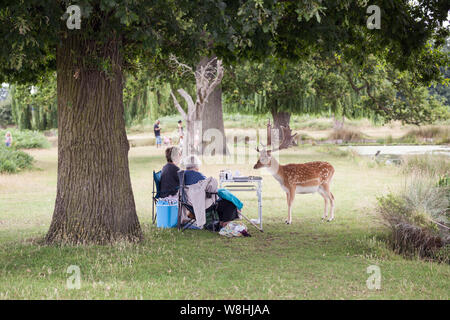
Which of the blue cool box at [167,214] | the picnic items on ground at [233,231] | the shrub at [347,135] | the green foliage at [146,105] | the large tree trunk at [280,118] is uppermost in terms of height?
the green foliage at [146,105]

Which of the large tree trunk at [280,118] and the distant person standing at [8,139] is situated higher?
the large tree trunk at [280,118]

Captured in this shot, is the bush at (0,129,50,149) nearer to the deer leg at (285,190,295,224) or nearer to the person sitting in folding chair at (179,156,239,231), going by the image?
the deer leg at (285,190,295,224)

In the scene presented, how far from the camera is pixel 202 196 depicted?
851cm

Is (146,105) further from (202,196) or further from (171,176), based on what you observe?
(202,196)

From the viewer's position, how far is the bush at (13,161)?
20344mm

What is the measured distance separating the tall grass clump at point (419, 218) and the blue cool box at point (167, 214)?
3388 millimetres

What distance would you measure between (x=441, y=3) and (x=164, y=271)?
5.78m

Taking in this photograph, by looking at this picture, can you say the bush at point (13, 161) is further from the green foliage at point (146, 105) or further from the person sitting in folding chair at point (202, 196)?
the person sitting in folding chair at point (202, 196)

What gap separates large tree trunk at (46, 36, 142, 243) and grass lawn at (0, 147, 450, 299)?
0.41 meters

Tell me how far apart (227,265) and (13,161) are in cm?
1660

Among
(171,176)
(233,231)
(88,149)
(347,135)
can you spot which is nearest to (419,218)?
(233,231)

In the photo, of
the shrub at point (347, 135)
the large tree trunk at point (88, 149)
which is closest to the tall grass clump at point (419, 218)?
the large tree trunk at point (88, 149)
